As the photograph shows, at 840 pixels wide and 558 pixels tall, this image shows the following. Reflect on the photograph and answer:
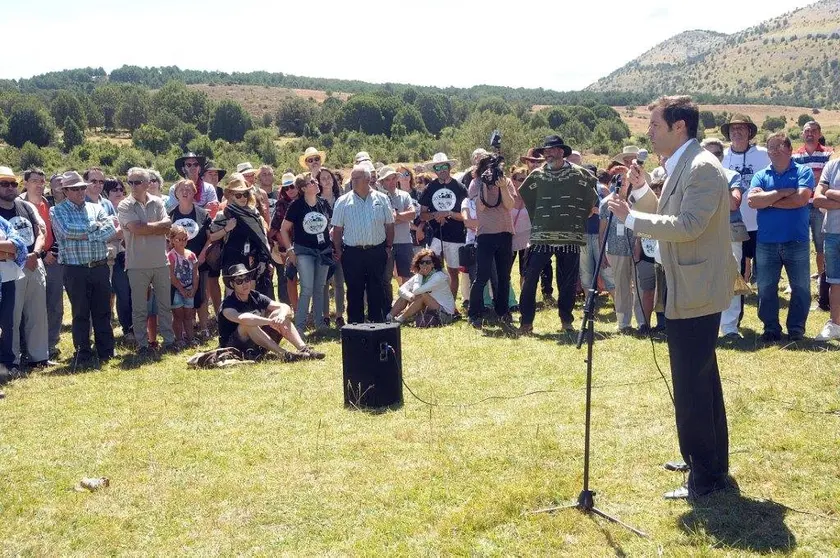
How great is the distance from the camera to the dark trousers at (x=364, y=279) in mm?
9805

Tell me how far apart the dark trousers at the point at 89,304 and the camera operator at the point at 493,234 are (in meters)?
4.35

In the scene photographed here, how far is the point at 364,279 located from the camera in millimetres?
9930

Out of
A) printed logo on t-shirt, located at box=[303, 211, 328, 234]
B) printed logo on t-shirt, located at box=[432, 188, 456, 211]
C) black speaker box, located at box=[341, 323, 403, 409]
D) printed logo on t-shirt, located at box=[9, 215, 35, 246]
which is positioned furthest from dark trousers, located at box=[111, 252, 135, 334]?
black speaker box, located at box=[341, 323, 403, 409]

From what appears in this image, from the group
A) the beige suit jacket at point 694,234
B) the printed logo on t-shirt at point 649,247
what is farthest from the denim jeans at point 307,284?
the beige suit jacket at point 694,234

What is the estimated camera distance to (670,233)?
4.36 meters

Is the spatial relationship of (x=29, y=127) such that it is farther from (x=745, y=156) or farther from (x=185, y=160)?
(x=745, y=156)

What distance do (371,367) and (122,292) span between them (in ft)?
16.9

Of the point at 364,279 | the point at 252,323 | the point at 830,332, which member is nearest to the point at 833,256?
the point at 830,332

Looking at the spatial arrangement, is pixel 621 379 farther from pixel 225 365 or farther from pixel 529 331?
pixel 225 365

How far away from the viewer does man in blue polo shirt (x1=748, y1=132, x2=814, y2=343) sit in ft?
27.0

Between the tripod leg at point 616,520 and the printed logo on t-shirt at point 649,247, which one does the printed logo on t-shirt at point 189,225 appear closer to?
the printed logo on t-shirt at point 649,247

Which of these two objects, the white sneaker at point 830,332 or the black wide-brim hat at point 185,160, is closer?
the white sneaker at point 830,332

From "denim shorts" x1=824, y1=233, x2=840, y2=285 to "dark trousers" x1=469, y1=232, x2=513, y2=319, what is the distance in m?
3.56

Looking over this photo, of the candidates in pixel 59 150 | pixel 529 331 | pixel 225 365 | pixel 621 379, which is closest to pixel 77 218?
pixel 225 365
